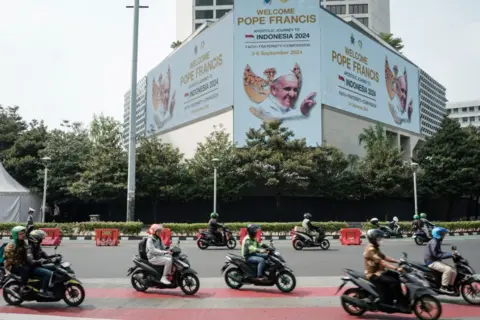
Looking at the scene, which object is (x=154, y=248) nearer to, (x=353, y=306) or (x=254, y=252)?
(x=254, y=252)

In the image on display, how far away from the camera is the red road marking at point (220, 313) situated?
7215mm

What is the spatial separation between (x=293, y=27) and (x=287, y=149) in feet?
38.4

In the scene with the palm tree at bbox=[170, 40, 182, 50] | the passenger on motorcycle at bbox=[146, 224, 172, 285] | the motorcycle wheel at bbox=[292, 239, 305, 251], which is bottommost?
the motorcycle wheel at bbox=[292, 239, 305, 251]

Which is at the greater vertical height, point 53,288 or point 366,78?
point 366,78

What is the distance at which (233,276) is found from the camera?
9.56m

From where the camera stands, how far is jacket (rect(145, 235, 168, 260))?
29.5 feet

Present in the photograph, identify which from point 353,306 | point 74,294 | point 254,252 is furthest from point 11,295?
point 353,306

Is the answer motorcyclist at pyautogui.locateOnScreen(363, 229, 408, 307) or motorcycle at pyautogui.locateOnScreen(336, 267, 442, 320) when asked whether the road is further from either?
motorcyclist at pyautogui.locateOnScreen(363, 229, 408, 307)

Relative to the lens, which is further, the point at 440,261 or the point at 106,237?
the point at 106,237

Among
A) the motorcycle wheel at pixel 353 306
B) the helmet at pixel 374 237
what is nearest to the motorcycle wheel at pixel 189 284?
the motorcycle wheel at pixel 353 306

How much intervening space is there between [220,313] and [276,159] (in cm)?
2393

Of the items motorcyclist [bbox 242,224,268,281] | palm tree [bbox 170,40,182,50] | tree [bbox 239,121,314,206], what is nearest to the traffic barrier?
motorcyclist [bbox 242,224,268,281]

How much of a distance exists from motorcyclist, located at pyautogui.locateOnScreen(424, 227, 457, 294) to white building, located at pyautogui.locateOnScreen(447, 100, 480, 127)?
395 feet

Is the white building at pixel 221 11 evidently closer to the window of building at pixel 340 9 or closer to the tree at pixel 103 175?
the window of building at pixel 340 9
